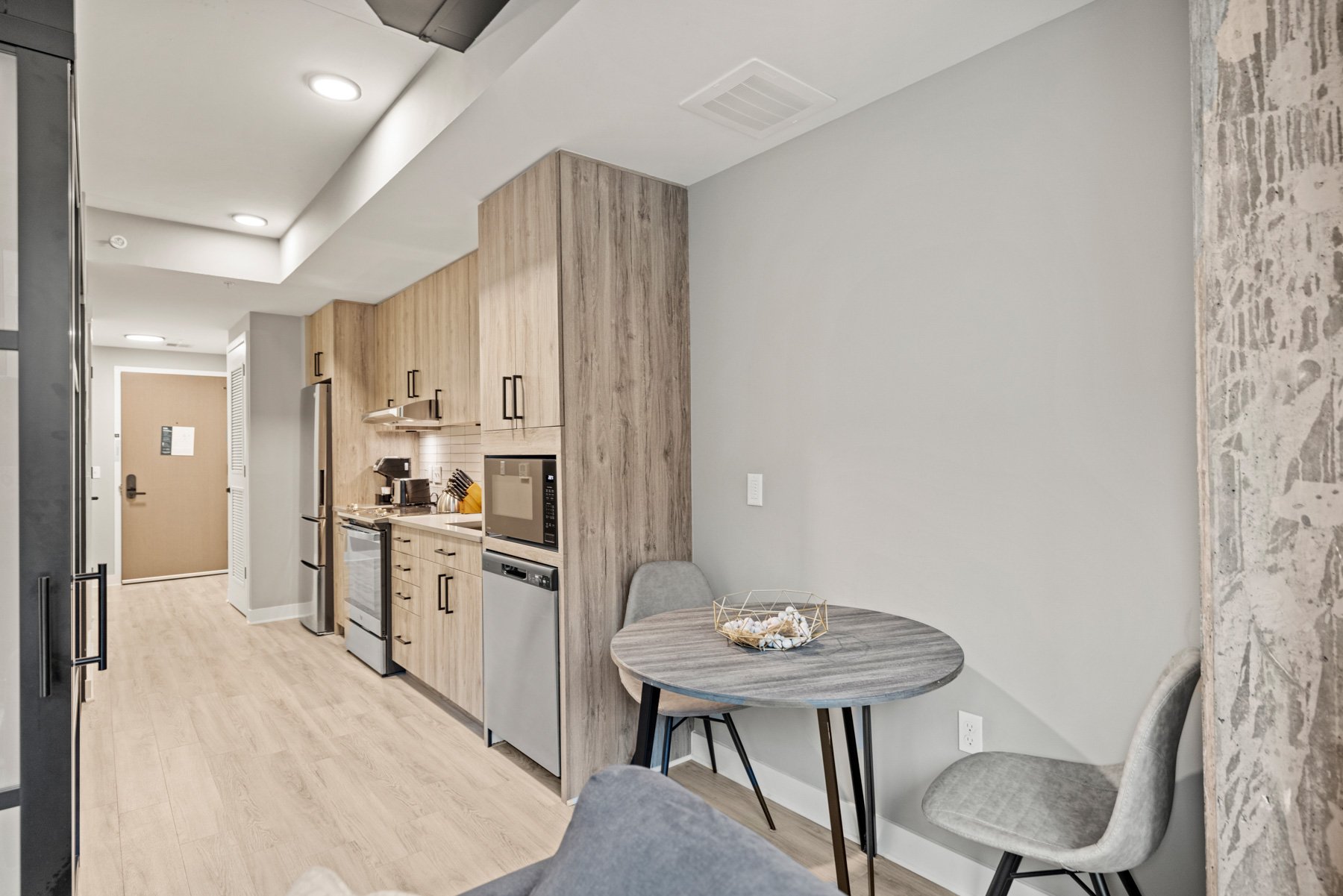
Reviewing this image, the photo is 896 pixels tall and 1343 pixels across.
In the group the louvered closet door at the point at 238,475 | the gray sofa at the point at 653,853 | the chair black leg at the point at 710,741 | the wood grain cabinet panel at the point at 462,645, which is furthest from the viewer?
the louvered closet door at the point at 238,475

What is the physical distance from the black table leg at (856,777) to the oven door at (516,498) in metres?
1.26

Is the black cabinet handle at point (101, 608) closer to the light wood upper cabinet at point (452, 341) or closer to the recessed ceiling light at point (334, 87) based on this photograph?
the recessed ceiling light at point (334, 87)

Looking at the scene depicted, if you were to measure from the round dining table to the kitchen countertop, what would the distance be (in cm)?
146

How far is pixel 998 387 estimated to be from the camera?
1969 millimetres

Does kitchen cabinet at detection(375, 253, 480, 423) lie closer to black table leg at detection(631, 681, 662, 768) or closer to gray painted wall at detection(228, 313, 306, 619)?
gray painted wall at detection(228, 313, 306, 619)

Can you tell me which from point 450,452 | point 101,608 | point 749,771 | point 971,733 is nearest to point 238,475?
point 450,452

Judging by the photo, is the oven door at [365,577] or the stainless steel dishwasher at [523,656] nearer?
the stainless steel dishwasher at [523,656]

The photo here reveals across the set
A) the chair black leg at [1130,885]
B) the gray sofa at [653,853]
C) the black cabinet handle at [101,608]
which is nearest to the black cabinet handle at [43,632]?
the black cabinet handle at [101,608]

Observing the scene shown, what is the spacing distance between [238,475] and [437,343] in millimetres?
2784

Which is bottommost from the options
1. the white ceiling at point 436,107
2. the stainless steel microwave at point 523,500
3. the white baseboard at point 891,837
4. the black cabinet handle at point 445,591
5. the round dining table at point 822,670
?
the white baseboard at point 891,837

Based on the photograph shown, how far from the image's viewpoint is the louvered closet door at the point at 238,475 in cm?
557

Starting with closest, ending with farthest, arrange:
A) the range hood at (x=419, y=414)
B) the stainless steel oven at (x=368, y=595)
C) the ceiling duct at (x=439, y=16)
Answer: the ceiling duct at (x=439, y=16), the stainless steel oven at (x=368, y=595), the range hood at (x=419, y=414)

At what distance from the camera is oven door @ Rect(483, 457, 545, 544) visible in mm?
2748

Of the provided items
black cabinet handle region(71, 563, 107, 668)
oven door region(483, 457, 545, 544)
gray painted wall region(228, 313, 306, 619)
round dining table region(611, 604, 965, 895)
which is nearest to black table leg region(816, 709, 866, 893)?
round dining table region(611, 604, 965, 895)
